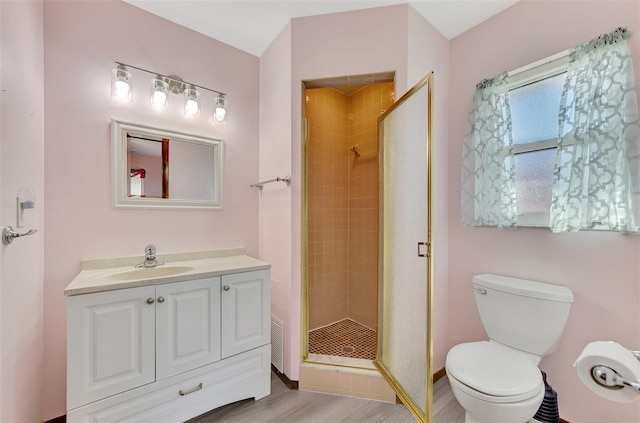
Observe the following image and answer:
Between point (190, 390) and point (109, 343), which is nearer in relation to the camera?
point (109, 343)

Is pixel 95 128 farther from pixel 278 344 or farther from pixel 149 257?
pixel 278 344

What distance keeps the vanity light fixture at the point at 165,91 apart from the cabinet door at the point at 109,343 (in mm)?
1160

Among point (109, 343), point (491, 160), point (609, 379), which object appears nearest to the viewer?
point (609, 379)

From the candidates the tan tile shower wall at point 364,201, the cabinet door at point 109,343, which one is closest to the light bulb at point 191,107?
the cabinet door at point 109,343

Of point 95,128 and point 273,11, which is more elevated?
point 273,11

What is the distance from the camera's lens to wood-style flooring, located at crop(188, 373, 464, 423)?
1.51 metres

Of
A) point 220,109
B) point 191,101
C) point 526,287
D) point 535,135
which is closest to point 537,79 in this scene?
point 535,135

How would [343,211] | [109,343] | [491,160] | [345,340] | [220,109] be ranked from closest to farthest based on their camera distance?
[109,343] → [491,160] → [220,109] → [345,340] → [343,211]

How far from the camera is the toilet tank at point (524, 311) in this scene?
133cm

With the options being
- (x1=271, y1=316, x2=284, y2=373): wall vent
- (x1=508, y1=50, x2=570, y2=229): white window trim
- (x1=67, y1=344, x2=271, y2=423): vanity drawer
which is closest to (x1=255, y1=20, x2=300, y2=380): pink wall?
(x1=271, y1=316, x2=284, y2=373): wall vent

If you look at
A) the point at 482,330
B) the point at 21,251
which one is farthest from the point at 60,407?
the point at 482,330

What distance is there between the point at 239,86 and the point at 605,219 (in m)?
2.40

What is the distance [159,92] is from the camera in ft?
5.41

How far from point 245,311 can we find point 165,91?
1.51 metres
